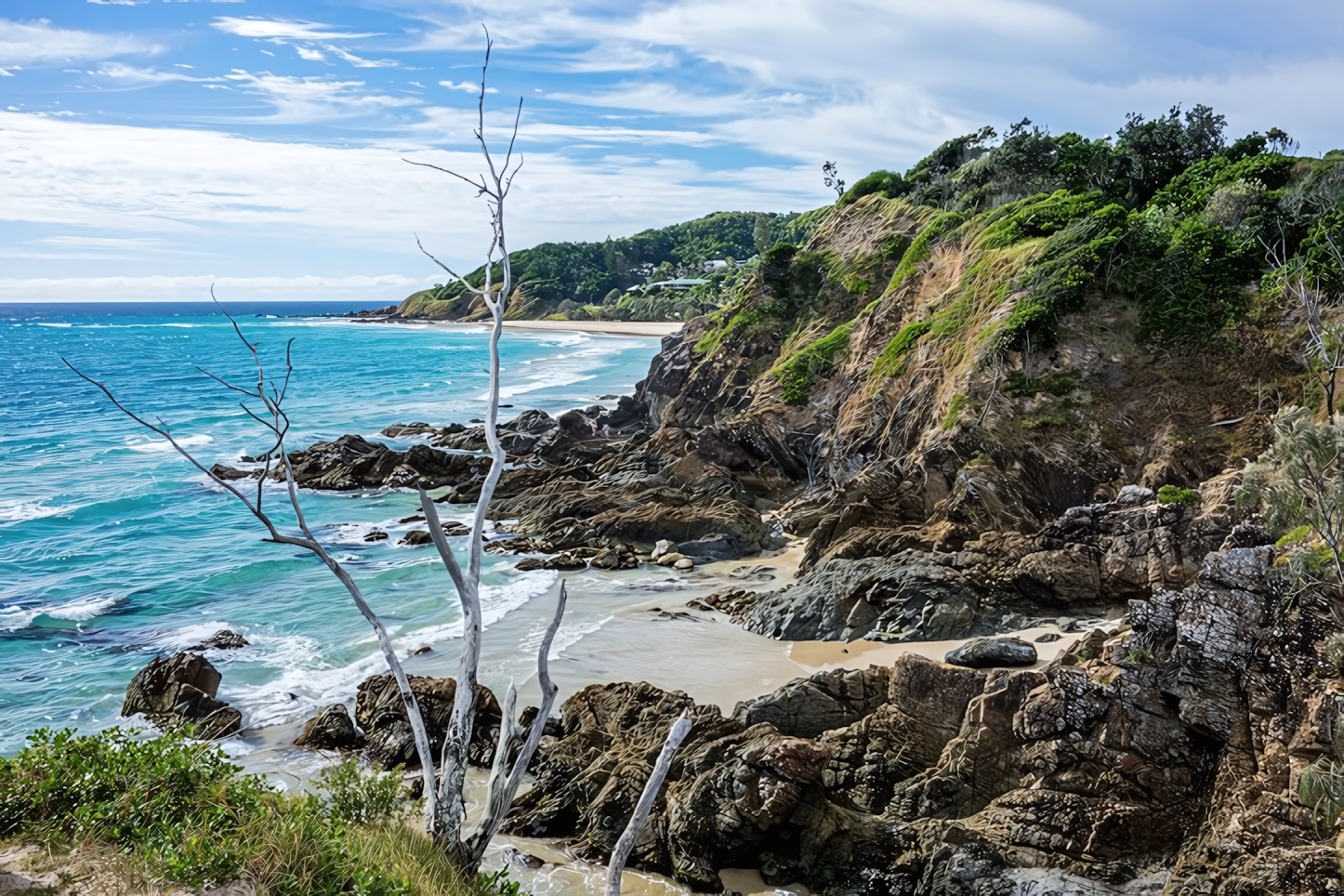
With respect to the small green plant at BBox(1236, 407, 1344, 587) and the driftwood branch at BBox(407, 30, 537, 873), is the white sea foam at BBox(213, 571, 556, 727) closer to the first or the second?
the driftwood branch at BBox(407, 30, 537, 873)

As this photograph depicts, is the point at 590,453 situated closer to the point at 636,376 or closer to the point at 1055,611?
the point at 1055,611

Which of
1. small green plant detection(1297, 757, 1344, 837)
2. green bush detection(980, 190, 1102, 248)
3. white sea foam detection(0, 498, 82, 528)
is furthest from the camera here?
white sea foam detection(0, 498, 82, 528)

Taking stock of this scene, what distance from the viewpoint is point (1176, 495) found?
17656 millimetres

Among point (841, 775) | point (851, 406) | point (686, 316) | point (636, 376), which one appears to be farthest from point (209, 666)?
point (686, 316)

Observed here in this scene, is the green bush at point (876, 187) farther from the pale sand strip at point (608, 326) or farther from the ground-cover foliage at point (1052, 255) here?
the pale sand strip at point (608, 326)

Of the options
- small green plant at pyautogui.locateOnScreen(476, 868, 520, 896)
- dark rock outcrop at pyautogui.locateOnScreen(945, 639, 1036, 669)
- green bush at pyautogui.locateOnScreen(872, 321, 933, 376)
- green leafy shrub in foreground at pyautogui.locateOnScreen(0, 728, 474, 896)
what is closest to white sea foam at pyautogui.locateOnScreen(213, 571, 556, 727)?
green leafy shrub in foreground at pyautogui.locateOnScreen(0, 728, 474, 896)

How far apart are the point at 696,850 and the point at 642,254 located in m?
148

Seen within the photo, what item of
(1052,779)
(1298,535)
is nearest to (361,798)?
(1052,779)

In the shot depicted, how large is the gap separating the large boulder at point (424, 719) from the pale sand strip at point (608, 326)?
85192mm

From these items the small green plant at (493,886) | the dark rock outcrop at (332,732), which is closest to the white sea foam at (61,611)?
the dark rock outcrop at (332,732)

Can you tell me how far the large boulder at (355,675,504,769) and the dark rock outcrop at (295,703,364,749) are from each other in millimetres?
190

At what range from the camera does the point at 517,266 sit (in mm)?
145500

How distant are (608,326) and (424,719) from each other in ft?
350

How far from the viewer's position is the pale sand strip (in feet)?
352
